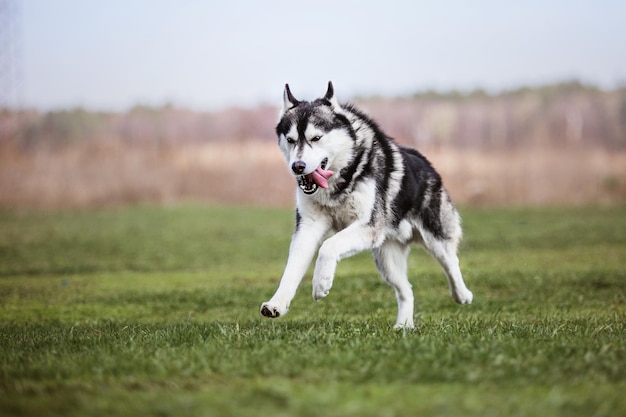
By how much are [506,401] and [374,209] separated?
10.1ft

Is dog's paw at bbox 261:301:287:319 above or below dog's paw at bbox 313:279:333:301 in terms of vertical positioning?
below

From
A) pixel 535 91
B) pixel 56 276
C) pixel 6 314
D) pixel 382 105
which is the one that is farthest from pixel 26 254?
pixel 535 91

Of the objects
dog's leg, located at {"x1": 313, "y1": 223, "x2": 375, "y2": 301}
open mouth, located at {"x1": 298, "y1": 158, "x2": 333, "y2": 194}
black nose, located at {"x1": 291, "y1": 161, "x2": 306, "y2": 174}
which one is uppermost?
black nose, located at {"x1": 291, "y1": 161, "x2": 306, "y2": 174}

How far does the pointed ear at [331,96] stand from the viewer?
7004 millimetres

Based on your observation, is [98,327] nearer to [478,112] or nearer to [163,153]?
[163,153]

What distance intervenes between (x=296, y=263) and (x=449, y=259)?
1.85 m

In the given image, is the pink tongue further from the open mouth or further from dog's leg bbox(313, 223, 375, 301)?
dog's leg bbox(313, 223, 375, 301)

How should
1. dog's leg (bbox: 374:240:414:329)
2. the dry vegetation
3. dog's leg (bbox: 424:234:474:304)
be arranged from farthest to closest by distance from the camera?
the dry vegetation
dog's leg (bbox: 424:234:474:304)
dog's leg (bbox: 374:240:414:329)

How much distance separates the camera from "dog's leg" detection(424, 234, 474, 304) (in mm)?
7609

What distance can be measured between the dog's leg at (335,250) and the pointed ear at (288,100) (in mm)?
1313

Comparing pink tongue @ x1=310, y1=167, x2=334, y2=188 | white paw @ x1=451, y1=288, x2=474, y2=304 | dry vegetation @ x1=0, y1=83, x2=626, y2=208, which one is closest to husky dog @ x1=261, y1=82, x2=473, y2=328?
pink tongue @ x1=310, y1=167, x2=334, y2=188

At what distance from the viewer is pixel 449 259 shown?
25.2ft

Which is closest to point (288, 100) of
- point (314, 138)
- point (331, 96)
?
point (331, 96)

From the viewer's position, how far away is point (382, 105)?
151ft
